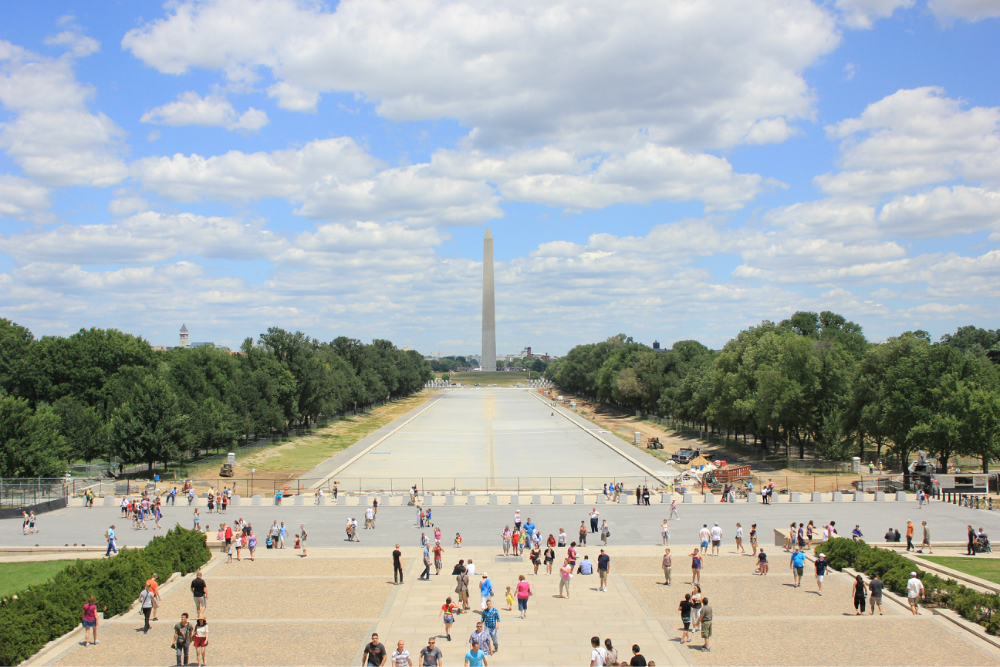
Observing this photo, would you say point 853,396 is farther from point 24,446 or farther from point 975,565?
point 24,446

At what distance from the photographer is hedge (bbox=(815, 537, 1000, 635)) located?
1894 cm

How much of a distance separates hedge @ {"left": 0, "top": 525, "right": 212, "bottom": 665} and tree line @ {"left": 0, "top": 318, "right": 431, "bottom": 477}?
77.3 ft

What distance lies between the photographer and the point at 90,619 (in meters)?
17.8

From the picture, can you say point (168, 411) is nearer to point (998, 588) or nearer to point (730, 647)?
point (730, 647)

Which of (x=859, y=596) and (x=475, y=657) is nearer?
(x=475, y=657)

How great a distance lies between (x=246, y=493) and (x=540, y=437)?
3935cm

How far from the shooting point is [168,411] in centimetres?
5012

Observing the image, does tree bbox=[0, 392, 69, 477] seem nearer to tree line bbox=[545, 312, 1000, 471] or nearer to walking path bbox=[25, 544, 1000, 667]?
walking path bbox=[25, 544, 1000, 667]

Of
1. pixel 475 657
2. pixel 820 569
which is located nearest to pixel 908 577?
pixel 820 569

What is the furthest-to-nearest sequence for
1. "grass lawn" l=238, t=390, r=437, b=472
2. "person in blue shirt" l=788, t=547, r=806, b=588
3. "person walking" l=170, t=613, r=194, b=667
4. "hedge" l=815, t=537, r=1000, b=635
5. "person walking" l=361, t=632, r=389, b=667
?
1. "grass lawn" l=238, t=390, r=437, b=472
2. "person in blue shirt" l=788, t=547, r=806, b=588
3. "hedge" l=815, t=537, r=1000, b=635
4. "person walking" l=170, t=613, r=194, b=667
5. "person walking" l=361, t=632, r=389, b=667

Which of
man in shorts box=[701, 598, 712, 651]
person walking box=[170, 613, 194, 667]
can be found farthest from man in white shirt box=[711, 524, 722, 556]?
person walking box=[170, 613, 194, 667]

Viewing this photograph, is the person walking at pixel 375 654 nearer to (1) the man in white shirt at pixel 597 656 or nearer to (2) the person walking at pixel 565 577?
(1) the man in white shirt at pixel 597 656

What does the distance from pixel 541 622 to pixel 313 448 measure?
5608 centimetres

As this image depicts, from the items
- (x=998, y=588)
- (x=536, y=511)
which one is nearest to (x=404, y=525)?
(x=536, y=511)
